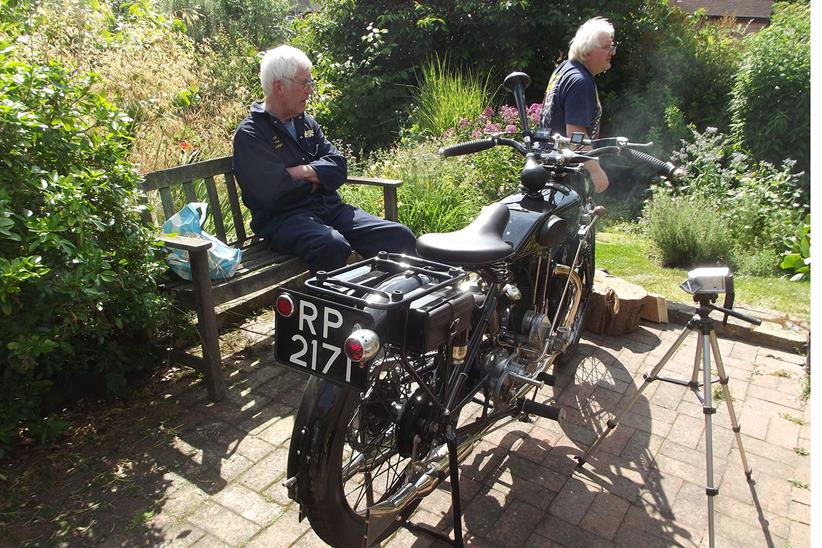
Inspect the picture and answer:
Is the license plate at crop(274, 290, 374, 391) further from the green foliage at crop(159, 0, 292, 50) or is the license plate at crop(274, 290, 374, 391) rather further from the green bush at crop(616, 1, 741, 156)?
the green foliage at crop(159, 0, 292, 50)

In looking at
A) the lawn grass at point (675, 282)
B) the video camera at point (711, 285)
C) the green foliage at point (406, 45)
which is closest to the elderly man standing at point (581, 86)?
the video camera at point (711, 285)

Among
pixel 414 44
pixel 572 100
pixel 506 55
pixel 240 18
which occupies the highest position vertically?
pixel 240 18

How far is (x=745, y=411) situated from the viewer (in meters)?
3.29

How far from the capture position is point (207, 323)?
10.6 ft

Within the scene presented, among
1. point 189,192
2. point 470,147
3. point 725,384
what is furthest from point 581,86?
point 189,192

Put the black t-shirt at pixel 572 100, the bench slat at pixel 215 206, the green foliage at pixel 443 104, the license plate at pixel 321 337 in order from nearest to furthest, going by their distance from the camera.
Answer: the license plate at pixel 321 337
the black t-shirt at pixel 572 100
the bench slat at pixel 215 206
the green foliage at pixel 443 104

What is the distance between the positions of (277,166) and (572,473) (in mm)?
2354

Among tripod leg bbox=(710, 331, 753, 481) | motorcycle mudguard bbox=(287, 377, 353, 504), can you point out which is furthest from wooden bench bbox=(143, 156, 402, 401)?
tripod leg bbox=(710, 331, 753, 481)

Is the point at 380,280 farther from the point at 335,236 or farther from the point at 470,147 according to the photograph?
the point at 335,236

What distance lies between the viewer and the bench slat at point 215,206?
13.0 ft

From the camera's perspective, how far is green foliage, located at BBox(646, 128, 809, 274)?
5215mm

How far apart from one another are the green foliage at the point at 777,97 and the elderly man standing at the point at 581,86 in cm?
392

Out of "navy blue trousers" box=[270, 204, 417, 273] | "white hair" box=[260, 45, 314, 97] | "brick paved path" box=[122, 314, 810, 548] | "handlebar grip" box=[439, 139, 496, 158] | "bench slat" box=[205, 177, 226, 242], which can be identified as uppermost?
"white hair" box=[260, 45, 314, 97]

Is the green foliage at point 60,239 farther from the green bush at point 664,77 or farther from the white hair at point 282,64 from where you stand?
the green bush at point 664,77
